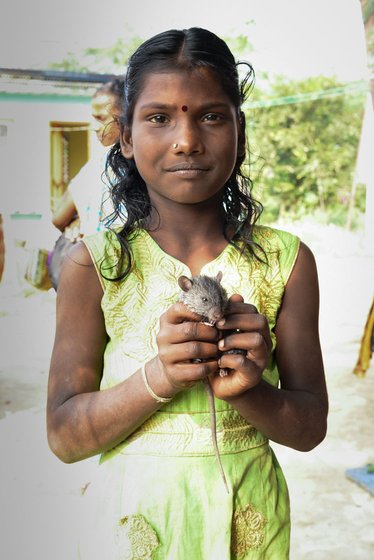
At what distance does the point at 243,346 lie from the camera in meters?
1.35

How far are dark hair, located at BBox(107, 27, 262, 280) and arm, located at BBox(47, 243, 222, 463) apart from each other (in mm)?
113

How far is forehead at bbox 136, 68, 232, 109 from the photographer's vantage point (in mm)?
1523

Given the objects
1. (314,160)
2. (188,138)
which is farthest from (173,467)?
(314,160)

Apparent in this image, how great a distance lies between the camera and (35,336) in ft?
16.9

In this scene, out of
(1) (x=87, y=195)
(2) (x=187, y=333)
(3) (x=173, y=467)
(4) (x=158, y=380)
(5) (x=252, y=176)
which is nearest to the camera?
(2) (x=187, y=333)

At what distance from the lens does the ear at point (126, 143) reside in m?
1.72

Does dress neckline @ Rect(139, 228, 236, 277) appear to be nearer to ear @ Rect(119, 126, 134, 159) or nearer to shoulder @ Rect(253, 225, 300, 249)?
shoulder @ Rect(253, 225, 300, 249)

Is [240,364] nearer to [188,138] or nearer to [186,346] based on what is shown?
[186,346]

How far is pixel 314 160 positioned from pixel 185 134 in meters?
5.47

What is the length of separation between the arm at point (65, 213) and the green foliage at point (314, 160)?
2443mm

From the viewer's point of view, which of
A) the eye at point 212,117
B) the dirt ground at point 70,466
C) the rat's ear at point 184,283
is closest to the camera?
the rat's ear at point 184,283

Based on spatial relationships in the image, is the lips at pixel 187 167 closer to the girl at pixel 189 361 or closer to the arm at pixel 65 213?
the girl at pixel 189 361

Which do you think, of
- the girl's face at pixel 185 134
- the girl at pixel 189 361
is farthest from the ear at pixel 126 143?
the girl's face at pixel 185 134

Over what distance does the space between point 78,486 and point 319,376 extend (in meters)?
3.37
